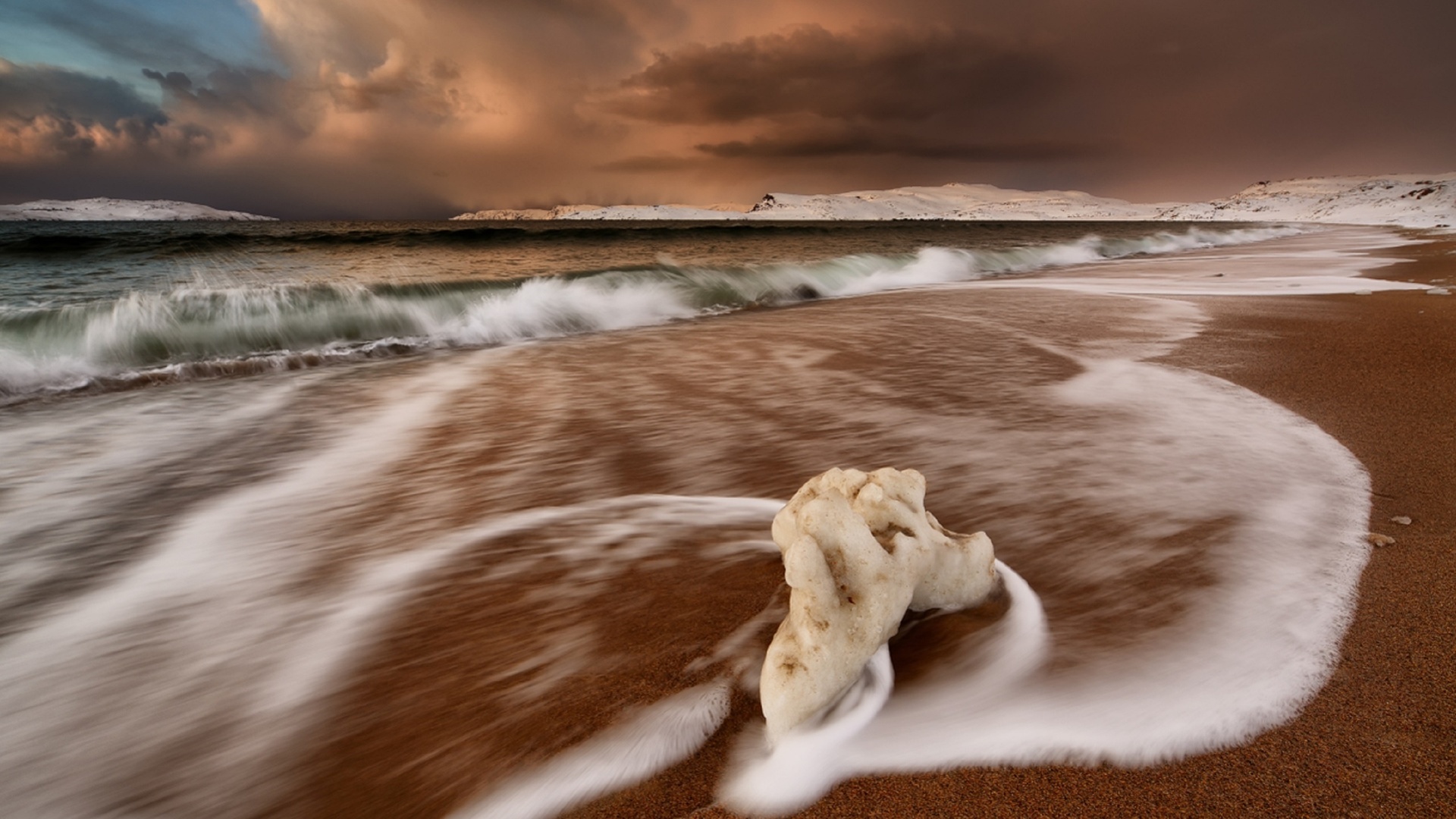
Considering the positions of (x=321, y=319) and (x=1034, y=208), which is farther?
(x=1034, y=208)

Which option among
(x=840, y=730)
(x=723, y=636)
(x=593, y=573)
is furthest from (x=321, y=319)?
(x=840, y=730)

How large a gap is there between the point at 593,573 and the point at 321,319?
25.6 feet

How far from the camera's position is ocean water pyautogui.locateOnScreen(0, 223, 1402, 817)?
1.39m

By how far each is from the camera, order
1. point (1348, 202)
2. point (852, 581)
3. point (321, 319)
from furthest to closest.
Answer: point (1348, 202) → point (321, 319) → point (852, 581)

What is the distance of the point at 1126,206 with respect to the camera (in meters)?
144

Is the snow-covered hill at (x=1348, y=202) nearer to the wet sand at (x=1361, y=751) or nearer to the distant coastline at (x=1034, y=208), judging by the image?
the distant coastline at (x=1034, y=208)

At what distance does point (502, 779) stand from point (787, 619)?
68cm

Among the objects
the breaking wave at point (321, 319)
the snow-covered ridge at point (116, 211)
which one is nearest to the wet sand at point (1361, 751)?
the breaking wave at point (321, 319)

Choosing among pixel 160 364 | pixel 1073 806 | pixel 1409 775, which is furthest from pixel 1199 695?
pixel 160 364

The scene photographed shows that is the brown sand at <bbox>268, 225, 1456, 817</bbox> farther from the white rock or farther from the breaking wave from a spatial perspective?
the breaking wave

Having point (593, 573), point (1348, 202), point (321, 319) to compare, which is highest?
point (1348, 202)

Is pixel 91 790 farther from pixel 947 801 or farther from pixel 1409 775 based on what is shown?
pixel 1409 775

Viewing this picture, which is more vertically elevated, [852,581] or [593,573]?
[852,581]

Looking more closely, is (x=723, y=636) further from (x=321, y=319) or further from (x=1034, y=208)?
(x=1034, y=208)
